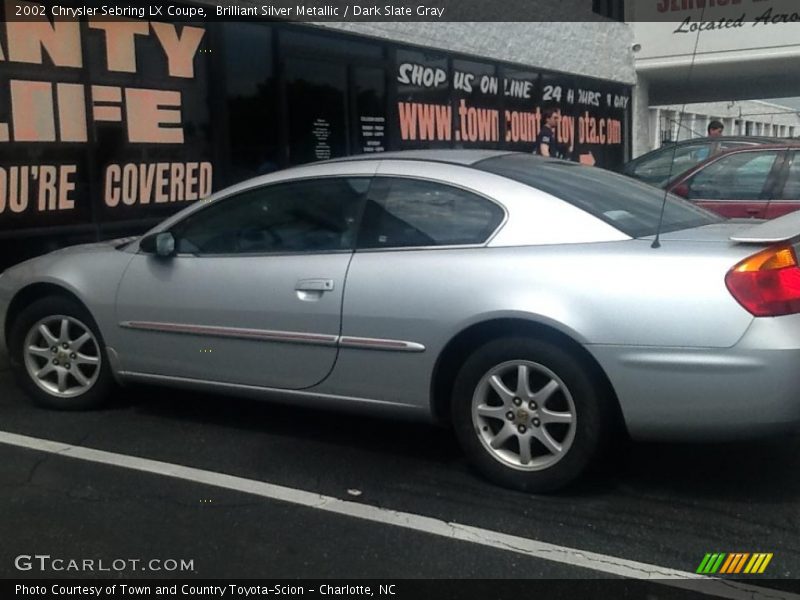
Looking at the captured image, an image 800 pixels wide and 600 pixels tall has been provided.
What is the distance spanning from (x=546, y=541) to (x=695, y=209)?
2.13m

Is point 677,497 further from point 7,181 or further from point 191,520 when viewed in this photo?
point 7,181

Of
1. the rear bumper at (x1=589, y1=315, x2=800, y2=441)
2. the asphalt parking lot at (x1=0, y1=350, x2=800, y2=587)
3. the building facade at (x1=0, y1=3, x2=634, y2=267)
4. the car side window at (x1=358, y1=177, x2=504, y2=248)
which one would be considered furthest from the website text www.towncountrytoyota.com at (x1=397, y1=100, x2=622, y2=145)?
the rear bumper at (x1=589, y1=315, x2=800, y2=441)

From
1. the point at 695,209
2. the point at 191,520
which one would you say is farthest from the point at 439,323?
the point at 695,209

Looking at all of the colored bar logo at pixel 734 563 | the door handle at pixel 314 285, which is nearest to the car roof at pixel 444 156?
the door handle at pixel 314 285

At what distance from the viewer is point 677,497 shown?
4109mm

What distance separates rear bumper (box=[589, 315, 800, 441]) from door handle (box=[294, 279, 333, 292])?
131 cm

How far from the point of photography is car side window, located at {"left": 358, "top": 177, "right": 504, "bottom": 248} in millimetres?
4348

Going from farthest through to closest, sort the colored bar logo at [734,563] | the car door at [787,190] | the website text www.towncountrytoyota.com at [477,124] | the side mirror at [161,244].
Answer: the website text www.towncountrytoyota.com at [477,124] → the car door at [787,190] → the side mirror at [161,244] → the colored bar logo at [734,563]

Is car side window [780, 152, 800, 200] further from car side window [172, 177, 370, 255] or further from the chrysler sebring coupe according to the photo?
car side window [172, 177, 370, 255]

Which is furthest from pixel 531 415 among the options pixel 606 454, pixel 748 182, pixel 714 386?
pixel 748 182

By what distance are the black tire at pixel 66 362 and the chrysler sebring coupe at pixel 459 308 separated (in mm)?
13

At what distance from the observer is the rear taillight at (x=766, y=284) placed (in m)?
3.68

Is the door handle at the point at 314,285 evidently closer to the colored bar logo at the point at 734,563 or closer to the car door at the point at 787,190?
the colored bar logo at the point at 734,563

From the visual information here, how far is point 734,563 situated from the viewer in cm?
349
